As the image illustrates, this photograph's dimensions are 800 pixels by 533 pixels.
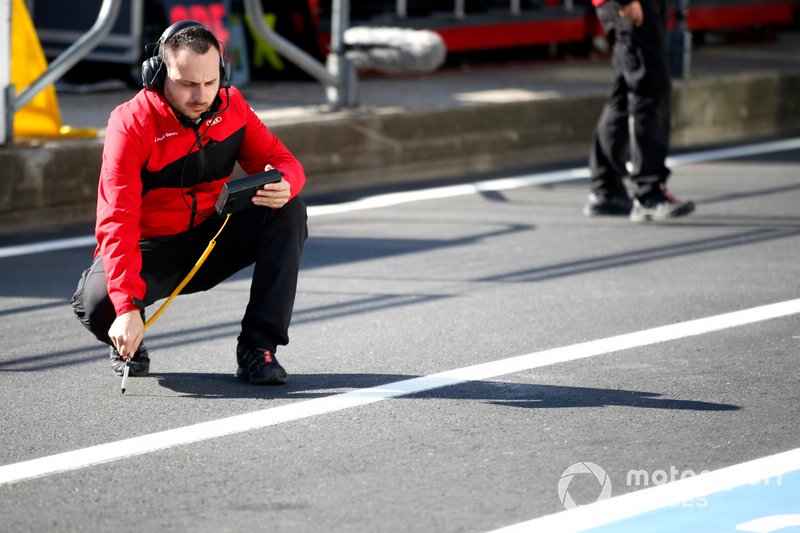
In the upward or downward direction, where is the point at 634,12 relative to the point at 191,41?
downward

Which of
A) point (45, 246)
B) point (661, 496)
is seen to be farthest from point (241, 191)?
point (45, 246)

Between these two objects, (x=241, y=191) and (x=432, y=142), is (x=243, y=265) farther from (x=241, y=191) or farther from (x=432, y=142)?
(x=432, y=142)

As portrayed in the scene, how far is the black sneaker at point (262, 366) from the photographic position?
16.8 ft

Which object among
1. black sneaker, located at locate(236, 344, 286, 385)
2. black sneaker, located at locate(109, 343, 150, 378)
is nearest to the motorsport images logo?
black sneaker, located at locate(236, 344, 286, 385)

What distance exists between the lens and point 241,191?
16.1 feet

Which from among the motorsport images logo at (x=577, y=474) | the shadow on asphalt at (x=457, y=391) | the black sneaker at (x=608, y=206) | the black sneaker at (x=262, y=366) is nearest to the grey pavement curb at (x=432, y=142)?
the black sneaker at (x=608, y=206)

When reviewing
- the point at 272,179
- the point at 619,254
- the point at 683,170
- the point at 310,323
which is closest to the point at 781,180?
the point at 683,170

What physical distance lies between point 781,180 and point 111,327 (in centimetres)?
618

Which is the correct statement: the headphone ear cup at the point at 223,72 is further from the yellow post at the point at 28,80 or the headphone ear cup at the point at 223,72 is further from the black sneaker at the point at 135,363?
the yellow post at the point at 28,80

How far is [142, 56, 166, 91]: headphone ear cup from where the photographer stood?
16.0 feet

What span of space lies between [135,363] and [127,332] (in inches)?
25.3

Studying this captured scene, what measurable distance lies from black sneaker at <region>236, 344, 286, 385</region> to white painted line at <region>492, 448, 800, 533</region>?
A: 60.1 inches

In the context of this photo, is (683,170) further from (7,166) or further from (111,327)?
(111,327)

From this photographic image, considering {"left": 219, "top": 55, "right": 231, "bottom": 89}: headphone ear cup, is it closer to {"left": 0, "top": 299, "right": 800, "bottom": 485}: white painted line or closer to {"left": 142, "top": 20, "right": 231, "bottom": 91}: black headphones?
{"left": 142, "top": 20, "right": 231, "bottom": 91}: black headphones
